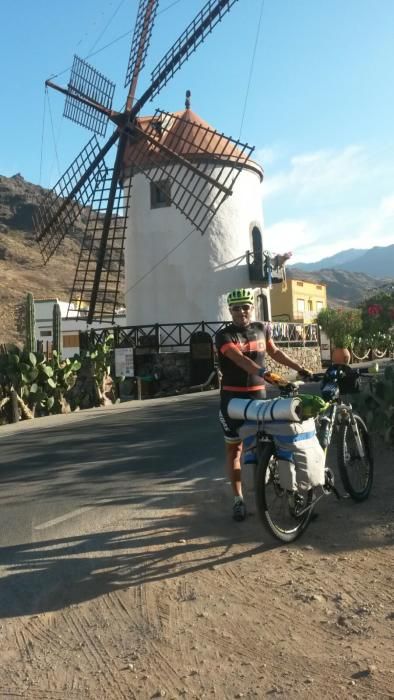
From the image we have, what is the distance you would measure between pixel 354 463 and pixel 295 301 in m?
58.6

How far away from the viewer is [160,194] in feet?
87.1

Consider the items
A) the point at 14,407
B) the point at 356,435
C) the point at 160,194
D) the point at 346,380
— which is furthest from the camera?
the point at 160,194

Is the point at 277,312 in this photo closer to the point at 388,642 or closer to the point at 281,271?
the point at 281,271

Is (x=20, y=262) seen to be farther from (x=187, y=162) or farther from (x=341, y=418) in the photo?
(x=341, y=418)

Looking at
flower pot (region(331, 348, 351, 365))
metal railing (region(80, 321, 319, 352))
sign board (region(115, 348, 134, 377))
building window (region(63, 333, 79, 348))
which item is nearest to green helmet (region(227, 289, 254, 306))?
flower pot (region(331, 348, 351, 365))

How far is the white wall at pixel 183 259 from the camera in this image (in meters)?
25.9

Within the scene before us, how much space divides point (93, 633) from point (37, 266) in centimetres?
8996

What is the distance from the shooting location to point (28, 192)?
12256cm

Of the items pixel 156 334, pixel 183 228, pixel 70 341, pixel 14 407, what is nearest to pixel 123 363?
pixel 156 334

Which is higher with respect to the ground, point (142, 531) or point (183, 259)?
point (183, 259)

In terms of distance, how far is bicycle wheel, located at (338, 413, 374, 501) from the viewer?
17.2 ft

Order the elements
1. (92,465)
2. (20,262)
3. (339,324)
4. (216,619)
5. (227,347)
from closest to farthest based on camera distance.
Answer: (216,619) → (227,347) → (92,465) → (339,324) → (20,262)

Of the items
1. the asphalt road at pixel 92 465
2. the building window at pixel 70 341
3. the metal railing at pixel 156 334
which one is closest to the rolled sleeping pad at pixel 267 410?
the asphalt road at pixel 92 465

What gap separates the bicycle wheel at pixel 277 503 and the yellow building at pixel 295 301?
5642 cm
